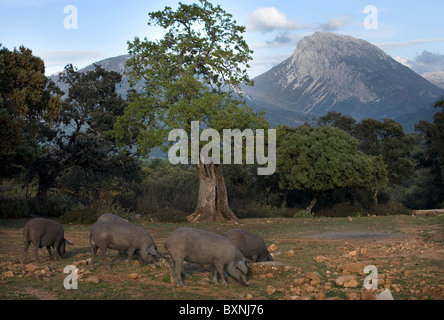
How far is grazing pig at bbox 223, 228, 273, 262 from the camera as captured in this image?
436 inches

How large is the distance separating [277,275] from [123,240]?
3298 millimetres

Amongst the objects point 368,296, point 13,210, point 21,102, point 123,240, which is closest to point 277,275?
point 368,296

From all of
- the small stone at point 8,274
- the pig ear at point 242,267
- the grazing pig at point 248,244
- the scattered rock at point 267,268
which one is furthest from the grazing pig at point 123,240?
the pig ear at point 242,267

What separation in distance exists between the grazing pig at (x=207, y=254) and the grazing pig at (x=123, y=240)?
144 cm

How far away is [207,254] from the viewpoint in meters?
9.43

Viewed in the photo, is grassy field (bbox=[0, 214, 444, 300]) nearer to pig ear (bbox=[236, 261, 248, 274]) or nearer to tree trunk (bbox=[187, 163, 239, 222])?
pig ear (bbox=[236, 261, 248, 274])

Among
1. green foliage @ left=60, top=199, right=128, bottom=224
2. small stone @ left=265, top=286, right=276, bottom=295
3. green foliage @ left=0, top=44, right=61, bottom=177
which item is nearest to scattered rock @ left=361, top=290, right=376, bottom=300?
small stone @ left=265, top=286, right=276, bottom=295

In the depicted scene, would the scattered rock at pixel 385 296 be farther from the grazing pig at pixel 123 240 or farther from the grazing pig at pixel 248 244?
the grazing pig at pixel 123 240

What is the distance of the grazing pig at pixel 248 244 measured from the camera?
436 inches

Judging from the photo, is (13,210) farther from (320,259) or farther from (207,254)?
(207,254)

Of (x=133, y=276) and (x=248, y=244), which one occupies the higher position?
(x=248, y=244)

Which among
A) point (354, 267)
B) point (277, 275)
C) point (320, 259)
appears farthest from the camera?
point (320, 259)

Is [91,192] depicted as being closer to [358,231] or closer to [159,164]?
[358,231]
